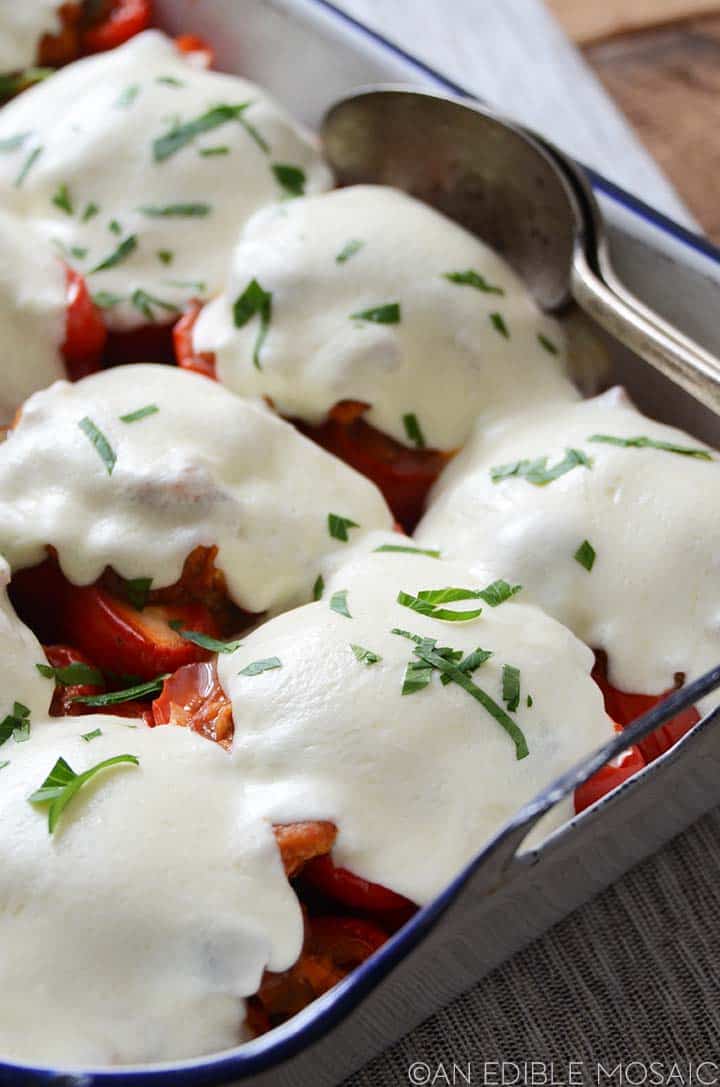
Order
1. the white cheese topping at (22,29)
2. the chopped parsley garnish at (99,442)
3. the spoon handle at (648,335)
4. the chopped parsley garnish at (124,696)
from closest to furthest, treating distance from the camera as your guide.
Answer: the chopped parsley garnish at (124,696)
the chopped parsley garnish at (99,442)
the spoon handle at (648,335)
the white cheese topping at (22,29)

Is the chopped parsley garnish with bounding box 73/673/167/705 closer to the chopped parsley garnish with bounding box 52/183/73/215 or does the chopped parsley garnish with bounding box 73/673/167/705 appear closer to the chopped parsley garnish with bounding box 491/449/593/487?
the chopped parsley garnish with bounding box 491/449/593/487

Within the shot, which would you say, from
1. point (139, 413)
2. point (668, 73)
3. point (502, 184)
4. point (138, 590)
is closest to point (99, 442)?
point (139, 413)

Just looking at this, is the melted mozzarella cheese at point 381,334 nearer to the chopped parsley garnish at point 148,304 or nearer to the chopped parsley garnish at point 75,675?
the chopped parsley garnish at point 148,304

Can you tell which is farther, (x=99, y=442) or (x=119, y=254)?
(x=119, y=254)

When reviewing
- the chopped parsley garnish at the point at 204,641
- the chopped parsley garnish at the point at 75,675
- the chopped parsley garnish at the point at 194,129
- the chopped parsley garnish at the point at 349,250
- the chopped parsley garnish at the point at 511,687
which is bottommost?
Answer: the chopped parsley garnish at the point at 75,675

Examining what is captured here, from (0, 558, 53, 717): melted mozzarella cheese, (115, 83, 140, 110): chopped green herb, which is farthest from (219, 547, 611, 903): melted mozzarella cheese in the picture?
(115, 83, 140, 110): chopped green herb

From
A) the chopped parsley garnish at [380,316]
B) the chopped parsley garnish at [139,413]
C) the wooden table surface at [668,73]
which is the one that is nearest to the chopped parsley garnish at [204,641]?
the chopped parsley garnish at [139,413]

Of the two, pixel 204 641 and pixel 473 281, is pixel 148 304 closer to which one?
pixel 473 281
